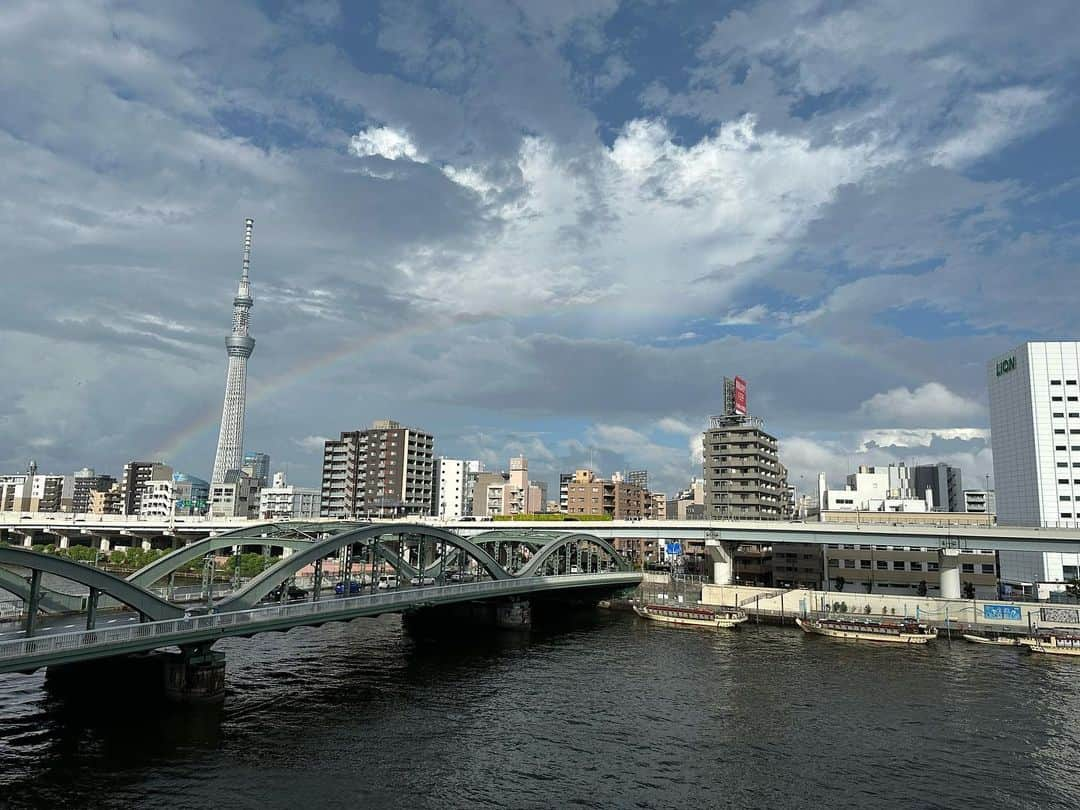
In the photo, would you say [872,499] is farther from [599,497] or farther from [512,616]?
[512,616]

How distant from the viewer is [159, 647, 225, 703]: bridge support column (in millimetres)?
42281

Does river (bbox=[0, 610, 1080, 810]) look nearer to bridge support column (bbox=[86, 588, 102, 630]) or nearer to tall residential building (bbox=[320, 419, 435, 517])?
bridge support column (bbox=[86, 588, 102, 630])

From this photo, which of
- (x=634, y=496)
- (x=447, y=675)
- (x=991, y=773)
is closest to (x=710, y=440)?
(x=634, y=496)

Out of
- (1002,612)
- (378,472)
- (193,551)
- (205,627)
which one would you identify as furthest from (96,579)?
(378,472)

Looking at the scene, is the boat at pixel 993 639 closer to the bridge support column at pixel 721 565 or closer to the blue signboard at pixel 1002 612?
the blue signboard at pixel 1002 612

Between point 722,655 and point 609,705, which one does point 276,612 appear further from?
point 722,655

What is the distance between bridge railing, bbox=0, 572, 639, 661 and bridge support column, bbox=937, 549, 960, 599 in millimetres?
51330

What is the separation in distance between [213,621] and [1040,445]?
114 meters

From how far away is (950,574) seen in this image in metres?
81.0

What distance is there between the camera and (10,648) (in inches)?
1292

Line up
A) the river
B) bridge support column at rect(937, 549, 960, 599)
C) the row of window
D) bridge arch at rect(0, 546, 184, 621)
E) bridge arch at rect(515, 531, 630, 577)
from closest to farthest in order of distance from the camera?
the river → bridge arch at rect(0, 546, 184, 621) → bridge support column at rect(937, 549, 960, 599) → bridge arch at rect(515, 531, 630, 577) → the row of window

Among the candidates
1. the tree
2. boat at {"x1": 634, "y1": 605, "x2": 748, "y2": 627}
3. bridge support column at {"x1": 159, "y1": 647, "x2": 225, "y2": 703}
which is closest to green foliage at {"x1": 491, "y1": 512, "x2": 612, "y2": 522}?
boat at {"x1": 634, "y1": 605, "x2": 748, "y2": 627}

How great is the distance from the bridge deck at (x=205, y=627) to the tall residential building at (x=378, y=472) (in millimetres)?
105526

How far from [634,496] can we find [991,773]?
431 ft
